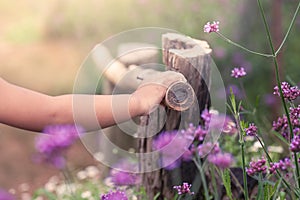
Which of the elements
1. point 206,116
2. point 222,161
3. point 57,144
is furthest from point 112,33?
point 57,144

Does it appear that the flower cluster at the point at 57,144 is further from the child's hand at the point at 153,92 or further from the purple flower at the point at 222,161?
the purple flower at the point at 222,161

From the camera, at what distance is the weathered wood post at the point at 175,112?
87.0 inches

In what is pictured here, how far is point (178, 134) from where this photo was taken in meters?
2.25

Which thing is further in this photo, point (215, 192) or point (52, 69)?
point (52, 69)

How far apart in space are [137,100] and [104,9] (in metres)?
4.84

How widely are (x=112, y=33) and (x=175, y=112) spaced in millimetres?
3905

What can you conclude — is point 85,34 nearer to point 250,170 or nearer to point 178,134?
point 178,134

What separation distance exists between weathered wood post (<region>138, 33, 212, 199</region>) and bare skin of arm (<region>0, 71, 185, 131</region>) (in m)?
0.58

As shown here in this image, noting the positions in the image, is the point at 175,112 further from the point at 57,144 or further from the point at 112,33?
the point at 112,33

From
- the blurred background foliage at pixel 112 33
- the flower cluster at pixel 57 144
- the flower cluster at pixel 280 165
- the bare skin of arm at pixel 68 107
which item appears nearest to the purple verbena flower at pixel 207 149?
the flower cluster at pixel 280 165

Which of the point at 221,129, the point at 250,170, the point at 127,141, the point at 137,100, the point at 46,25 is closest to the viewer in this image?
the point at 137,100

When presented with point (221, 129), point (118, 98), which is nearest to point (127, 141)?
point (221, 129)

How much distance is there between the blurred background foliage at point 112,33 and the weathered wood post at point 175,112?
98.7 inches

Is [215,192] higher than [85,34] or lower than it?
lower
